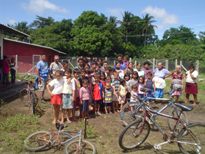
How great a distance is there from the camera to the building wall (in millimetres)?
29094

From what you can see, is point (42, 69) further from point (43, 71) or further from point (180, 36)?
point (180, 36)

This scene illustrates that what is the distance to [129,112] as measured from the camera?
351 inches

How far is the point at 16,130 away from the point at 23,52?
1079 inches

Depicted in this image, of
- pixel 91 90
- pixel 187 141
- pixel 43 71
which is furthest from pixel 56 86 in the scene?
pixel 187 141

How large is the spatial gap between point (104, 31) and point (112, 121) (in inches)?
1678

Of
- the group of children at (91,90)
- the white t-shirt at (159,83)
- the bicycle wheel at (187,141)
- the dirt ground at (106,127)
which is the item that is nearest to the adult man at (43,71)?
the dirt ground at (106,127)

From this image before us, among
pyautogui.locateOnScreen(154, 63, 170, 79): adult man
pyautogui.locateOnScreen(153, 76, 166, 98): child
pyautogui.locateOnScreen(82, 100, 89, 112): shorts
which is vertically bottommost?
pyautogui.locateOnScreen(82, 100, 89, 112): shorts

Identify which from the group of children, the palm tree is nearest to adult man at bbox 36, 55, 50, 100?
the group of children

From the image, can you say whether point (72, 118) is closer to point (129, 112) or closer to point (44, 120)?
point (44, 120)

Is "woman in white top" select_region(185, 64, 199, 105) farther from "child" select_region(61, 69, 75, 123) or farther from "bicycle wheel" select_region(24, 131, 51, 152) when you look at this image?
"bicycle wheel" select_region(24, 131, 51, 152)

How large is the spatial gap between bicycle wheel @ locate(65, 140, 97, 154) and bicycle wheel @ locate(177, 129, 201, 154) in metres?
1.84

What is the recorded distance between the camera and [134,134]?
7.19m

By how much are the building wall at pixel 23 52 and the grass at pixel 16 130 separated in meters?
18.1

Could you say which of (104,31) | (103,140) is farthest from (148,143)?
(104,31)
